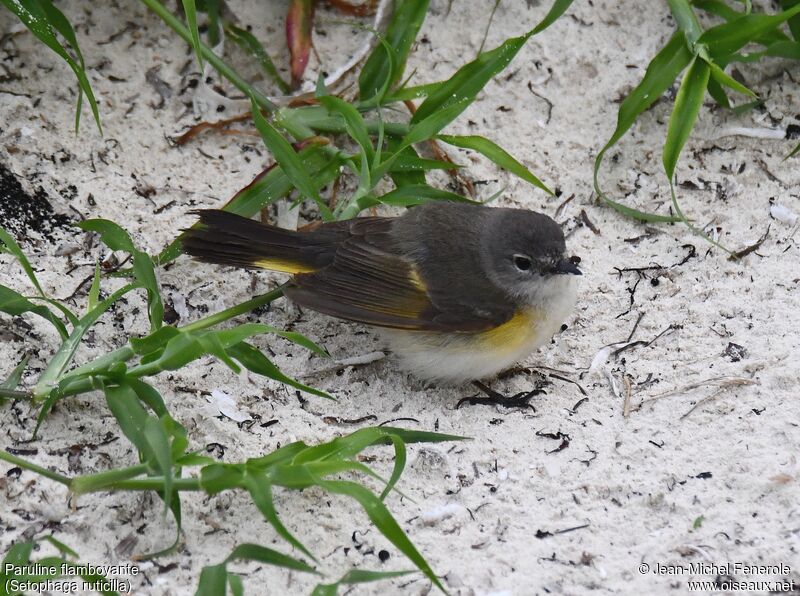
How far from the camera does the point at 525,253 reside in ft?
14.9

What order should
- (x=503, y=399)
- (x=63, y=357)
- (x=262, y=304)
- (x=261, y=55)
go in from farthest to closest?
(x=261, y=55)
(x=262, y=304)
(x=503, y=399)
(x=63, y=357)

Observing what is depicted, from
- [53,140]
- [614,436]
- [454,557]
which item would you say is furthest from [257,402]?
[53,140]

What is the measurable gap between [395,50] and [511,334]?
160 centimetres

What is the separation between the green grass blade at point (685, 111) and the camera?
15.5 feet

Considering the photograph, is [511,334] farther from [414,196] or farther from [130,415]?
[130,415]

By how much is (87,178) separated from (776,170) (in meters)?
3.42

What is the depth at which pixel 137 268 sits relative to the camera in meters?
4.12

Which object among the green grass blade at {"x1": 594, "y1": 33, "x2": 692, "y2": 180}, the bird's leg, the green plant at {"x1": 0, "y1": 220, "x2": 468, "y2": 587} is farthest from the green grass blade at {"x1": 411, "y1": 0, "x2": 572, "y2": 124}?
the green plant at {"x1": 0, "y1": 220, "x2": 468, "y2": 587}

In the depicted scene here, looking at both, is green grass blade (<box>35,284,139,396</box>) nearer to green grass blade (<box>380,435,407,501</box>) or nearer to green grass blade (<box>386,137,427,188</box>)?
green grass blade (<box>380,435,407,501</box>)

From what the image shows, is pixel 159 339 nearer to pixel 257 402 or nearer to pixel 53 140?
pixel 257 402

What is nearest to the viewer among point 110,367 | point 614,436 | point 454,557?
point 454,557

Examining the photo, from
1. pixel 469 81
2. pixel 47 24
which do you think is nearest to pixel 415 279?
pixel 469 81

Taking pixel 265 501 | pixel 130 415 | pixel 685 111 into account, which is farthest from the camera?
pixel 685 111

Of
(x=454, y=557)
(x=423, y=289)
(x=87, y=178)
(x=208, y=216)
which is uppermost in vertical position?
(x=87, y=178)
